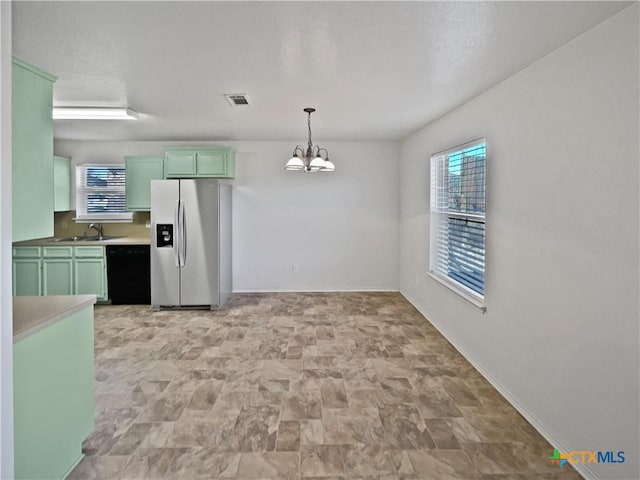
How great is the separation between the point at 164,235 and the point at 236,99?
2538 millimetres

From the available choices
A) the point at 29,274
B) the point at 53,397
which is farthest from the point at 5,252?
the point at 29,274

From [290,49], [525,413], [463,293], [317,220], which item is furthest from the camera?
[317,220]

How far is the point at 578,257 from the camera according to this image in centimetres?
233

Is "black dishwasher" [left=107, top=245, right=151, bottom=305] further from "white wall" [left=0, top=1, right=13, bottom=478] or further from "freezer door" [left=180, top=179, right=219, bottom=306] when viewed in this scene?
"white wall" [left=0, top=1, right=13, bottom=478]

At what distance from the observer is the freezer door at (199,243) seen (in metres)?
5.65

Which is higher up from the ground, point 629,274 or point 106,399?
point 629,274

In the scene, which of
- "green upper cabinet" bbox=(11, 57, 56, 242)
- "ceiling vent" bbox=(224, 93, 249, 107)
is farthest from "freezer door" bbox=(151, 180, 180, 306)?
"green upper cabinet" bbox=(11, 57, 56, 242)

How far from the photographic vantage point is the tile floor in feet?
7.60

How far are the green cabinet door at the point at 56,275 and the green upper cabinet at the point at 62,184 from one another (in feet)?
2.92

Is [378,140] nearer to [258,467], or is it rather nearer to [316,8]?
[316,8]

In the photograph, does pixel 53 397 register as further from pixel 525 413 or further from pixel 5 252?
pixel 525 413

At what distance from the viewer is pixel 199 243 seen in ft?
18.6

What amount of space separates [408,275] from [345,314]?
1.34 metres

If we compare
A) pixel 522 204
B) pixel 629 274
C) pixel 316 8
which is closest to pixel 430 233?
pixel 522 204
